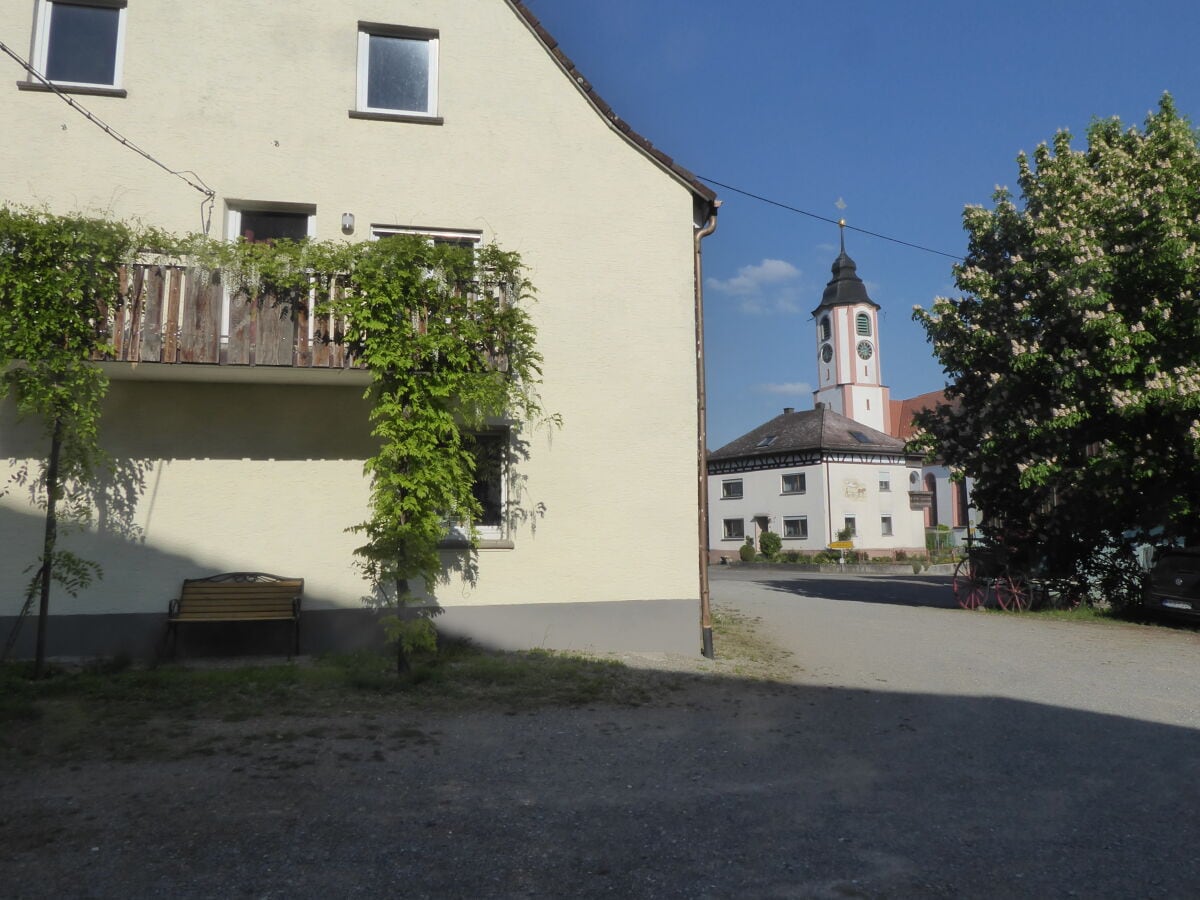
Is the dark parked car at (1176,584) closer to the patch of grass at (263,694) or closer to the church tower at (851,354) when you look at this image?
the patch of grass at (263,694)

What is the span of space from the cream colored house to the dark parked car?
27.9 feet

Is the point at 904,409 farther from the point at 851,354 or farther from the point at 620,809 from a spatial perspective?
the point at 620,809

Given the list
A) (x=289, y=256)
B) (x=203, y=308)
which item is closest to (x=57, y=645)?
(x=203, y=308)

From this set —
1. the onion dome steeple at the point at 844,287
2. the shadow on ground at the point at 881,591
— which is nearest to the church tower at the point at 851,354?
the onion dome steeple at the point at 844,287

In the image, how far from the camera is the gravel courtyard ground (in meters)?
4.03

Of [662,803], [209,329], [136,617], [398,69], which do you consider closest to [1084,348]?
[398,69]

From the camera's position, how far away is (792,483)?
45.7 metres

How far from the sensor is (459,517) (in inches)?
355

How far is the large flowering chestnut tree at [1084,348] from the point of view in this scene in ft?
44.3

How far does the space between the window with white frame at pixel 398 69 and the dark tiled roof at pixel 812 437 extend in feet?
117

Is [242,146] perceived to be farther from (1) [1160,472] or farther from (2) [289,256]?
(1) [1160,472]

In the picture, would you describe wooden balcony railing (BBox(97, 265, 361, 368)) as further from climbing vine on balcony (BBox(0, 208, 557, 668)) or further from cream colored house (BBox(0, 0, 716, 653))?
cream colored house (BBox(0, 0, 716, 653))

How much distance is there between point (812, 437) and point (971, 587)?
28.0m

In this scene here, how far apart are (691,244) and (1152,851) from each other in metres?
8.00
